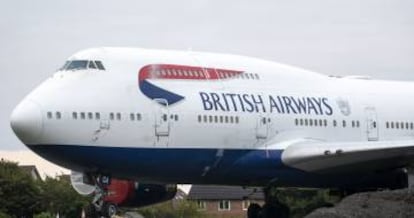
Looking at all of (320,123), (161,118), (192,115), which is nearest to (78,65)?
(161,118)

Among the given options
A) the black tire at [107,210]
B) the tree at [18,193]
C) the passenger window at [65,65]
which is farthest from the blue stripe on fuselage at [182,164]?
the tree at [18,193]

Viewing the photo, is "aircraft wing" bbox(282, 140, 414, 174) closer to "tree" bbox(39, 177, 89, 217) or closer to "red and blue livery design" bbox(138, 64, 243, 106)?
"red and blue livery design" bbox(138, 64, 243, 106)

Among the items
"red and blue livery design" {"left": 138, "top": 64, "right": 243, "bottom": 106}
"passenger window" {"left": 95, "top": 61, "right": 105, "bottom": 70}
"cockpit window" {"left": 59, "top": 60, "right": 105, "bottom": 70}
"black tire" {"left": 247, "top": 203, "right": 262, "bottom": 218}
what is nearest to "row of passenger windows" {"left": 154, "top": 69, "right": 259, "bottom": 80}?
"red and blue livery design" {"left": 138, "top": 64, "right": 243, "bottom": 106}

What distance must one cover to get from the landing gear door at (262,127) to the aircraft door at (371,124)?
435cm

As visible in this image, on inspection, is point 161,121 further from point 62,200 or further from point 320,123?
point 62,200

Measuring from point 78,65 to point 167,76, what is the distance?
247cm

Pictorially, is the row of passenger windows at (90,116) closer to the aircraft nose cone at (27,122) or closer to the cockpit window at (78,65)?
the aircraft nose cone at (27,122)

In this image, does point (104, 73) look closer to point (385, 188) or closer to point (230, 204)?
point (385, 188)

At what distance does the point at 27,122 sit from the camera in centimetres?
2886

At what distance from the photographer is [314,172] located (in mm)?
34125

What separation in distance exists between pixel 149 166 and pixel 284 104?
5.07 m

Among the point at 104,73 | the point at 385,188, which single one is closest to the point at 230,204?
the point at 385,188

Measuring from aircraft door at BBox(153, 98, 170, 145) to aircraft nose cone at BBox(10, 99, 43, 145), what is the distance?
3.28 metres

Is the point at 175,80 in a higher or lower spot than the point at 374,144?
higher
